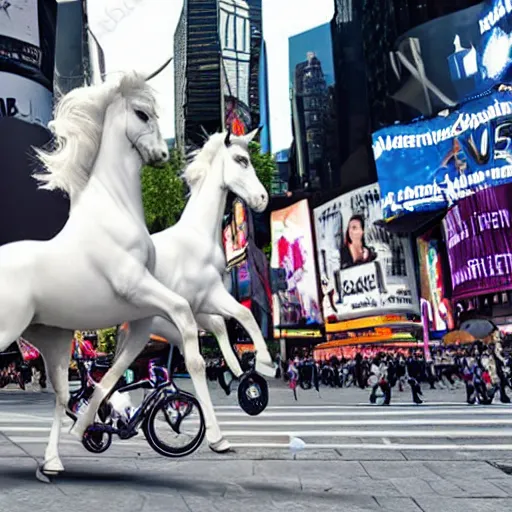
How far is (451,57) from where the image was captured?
4906 centimetres

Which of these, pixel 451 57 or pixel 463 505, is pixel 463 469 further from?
pixel 451 57

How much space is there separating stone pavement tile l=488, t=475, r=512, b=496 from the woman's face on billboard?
49.1 m

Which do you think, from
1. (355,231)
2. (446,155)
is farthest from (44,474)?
(355,231)

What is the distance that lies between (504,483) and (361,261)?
49.2 m

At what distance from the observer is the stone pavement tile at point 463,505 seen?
15.2 feet

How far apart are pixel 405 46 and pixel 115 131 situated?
158ft

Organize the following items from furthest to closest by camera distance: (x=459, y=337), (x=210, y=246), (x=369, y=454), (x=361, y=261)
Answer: (x=361, y=261) → (x=459, y=337) → (x=210, y=246) → (x=369, y=454)

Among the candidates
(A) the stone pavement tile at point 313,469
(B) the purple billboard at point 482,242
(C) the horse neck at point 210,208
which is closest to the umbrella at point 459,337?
(B) the purple billboard at point 482,242

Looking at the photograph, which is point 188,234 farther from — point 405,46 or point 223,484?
point 405,46

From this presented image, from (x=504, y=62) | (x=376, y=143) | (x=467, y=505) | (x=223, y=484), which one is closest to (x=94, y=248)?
(x=223, y=484)

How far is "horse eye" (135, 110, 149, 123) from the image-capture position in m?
6.44

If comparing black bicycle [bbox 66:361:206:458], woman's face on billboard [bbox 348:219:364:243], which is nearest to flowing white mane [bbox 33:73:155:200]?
black bicycle [bbox 66:361:206:458]

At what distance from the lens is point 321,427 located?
39.2 feet

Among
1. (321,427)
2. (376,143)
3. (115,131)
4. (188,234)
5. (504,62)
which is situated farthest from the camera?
(376,143)
